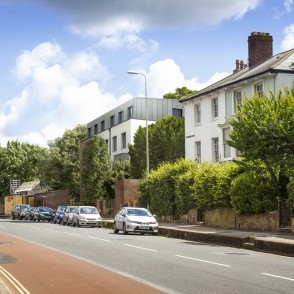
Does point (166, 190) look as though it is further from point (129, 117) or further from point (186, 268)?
point (129, 117)

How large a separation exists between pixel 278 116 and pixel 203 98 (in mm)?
19649

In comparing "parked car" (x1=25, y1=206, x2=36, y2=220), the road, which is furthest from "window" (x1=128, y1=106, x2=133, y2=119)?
the road

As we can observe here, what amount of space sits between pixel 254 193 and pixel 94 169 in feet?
96.4

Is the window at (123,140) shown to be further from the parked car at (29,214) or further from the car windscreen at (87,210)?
the car windscreen at (87,210)

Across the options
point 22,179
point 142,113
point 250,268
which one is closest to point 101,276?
point 250,268

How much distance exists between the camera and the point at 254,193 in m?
28.2

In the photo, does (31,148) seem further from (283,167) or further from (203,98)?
(283,167)

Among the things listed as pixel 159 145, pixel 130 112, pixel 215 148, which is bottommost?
pixel 215 148

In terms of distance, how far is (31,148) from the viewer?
10875cm

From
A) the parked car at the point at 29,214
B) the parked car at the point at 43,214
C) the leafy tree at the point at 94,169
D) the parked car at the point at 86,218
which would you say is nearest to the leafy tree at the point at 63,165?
the parked car at the point at 29,214

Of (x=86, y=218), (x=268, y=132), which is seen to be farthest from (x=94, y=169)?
(x=268, y=132)

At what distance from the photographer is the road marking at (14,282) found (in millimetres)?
10210

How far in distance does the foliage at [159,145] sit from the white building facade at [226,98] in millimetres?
8716

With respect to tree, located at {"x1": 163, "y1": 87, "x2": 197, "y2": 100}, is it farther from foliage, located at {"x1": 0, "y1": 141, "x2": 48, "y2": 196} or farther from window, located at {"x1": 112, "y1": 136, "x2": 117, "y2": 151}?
foliage, located at {"x1": 0, "y1": 141, "x2": 48, "y2": 196}
